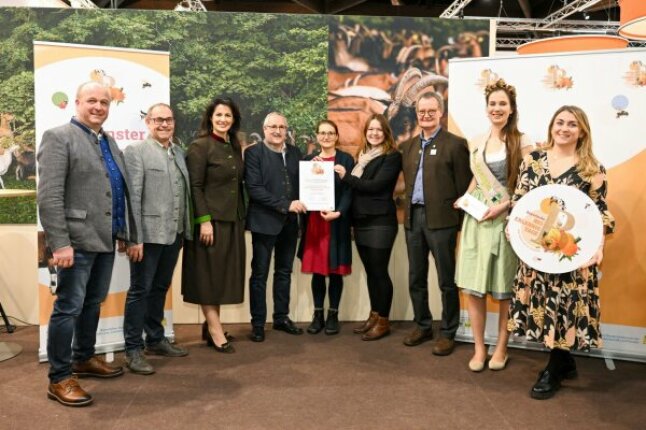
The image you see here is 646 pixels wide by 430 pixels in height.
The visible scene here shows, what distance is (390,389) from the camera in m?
3.26

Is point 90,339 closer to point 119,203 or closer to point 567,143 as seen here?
point 119,203

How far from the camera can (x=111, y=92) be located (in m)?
3.73

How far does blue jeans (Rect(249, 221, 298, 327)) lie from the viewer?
415 cm

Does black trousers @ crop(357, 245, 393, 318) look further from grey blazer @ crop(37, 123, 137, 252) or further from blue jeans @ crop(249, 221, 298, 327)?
grey blazer @ crop(37, 123, 137, 252)

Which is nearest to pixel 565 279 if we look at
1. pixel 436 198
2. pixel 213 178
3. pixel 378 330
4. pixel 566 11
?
pixel 436 198

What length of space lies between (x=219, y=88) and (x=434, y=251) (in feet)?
7.46

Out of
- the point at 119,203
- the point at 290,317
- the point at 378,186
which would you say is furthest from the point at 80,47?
the point at 290,317

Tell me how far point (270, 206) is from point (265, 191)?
11cm

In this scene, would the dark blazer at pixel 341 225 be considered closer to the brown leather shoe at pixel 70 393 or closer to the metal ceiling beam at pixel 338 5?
the brown leather shoe at pixel 70 393

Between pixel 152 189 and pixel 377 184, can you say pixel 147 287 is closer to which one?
pixel 152 189

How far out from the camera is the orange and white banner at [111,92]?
3.53 m

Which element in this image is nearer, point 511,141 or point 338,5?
point 511,141

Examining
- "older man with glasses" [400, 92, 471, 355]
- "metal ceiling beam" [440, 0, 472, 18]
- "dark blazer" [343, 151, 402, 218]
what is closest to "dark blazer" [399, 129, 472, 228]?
"older man with glasses" [400, 92, 471, 355]

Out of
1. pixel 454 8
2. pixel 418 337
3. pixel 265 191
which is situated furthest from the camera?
pixel 454 8
